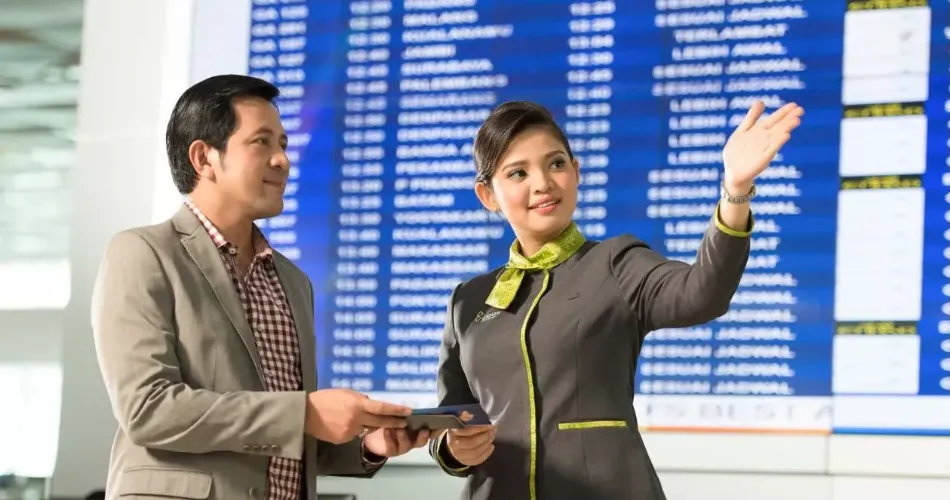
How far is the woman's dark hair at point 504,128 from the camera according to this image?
1.72m

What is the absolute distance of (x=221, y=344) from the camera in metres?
1.53

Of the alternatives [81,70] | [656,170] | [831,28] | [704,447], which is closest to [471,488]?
[704,447]

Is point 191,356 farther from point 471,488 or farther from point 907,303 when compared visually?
point 907,303

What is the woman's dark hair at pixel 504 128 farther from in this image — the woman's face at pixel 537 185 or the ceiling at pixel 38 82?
the ceiling at pixel 38 82

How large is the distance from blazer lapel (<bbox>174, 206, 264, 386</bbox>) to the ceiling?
2.27 metres

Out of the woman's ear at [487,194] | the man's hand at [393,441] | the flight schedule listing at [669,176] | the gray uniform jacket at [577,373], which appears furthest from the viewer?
the flight schedule listing at [669,176]

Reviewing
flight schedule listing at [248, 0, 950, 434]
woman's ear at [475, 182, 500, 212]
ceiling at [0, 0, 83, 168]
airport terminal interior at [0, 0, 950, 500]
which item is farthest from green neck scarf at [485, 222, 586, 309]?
ceiling at [0, 0, 83, 168]

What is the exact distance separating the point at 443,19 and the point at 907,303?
4.71ft

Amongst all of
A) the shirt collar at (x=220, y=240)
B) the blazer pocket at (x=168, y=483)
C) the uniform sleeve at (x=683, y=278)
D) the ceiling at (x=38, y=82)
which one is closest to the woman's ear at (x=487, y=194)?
the uniform sleeve at (x=683, y=278)

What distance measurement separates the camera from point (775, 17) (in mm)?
2682

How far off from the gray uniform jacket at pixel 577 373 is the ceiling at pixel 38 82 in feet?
8.08

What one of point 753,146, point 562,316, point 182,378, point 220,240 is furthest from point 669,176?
point 182,378

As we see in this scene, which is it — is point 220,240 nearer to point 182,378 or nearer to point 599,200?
point 182,378

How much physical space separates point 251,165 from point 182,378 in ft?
1.19
